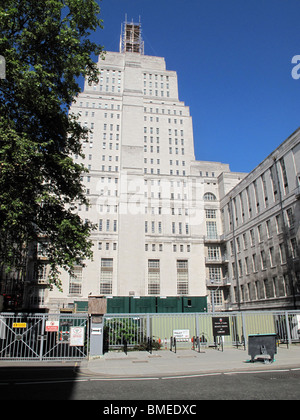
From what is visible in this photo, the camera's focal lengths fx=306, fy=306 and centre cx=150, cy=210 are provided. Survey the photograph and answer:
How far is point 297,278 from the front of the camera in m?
39.4

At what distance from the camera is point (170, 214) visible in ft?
215

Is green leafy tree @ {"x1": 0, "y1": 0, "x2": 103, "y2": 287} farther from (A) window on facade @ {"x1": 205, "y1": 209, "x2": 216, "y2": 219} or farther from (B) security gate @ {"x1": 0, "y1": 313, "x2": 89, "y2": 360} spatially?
(A) window on facade @ {"x1": 205, "y1": 209, "x2": 216, "y2": 219}

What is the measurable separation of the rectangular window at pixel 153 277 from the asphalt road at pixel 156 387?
163 feet

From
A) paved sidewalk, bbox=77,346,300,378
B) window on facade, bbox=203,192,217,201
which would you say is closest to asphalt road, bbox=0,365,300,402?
paved sidewalk, bbox=77,346,300,378

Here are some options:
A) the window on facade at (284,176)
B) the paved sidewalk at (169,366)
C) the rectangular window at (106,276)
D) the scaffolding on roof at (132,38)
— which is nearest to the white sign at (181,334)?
the paved sidewalk at (169,366)

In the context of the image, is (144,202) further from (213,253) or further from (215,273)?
(215,273)

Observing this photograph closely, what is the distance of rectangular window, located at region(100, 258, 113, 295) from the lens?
193 feet

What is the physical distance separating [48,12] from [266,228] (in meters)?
40.7

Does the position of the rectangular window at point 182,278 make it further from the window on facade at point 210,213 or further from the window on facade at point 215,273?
the window on facade at point 210,213

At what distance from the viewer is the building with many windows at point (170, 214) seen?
44906mm

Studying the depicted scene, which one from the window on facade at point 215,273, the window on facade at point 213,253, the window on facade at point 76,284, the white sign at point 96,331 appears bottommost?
the white sign at point 96,331

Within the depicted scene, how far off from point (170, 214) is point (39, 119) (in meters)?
49.2

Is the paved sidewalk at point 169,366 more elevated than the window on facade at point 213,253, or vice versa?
the window on facade at point 213,253

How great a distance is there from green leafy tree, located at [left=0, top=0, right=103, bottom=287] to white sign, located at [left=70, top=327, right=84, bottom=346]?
3025 mm
